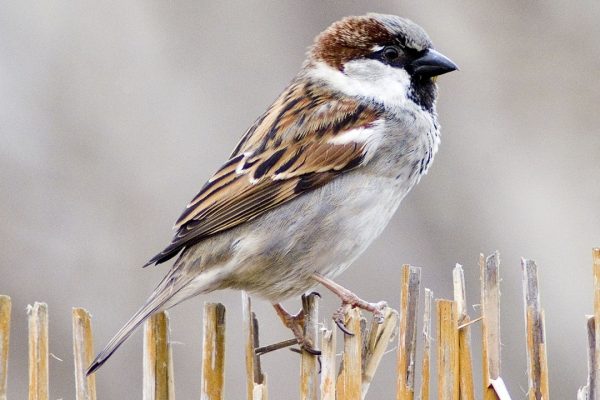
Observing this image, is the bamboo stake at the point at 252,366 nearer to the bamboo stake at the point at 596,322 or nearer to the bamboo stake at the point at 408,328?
the bamboo stake at the point at 408,328

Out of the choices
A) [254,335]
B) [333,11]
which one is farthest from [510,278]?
[254,335]

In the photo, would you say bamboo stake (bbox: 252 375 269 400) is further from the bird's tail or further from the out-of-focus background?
the out-of-focus background

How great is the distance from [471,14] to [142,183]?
1852 mm

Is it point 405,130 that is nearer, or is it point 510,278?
point 405,130

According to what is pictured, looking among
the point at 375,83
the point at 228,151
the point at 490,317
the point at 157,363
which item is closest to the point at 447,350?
the point at 490,317

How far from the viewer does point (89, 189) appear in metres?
5.40

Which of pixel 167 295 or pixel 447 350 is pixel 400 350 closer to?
pixel 447 350

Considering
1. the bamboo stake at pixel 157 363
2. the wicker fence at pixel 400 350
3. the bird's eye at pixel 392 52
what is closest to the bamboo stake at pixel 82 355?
the wicker fence at pixel 400 350

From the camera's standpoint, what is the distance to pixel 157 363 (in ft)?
9.13

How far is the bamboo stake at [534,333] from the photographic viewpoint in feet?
8.79

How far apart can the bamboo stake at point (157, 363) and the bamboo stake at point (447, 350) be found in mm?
659

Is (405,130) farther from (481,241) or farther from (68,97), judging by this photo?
(68,97)

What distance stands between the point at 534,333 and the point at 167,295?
111 cm

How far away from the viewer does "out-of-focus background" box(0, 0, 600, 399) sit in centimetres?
535
